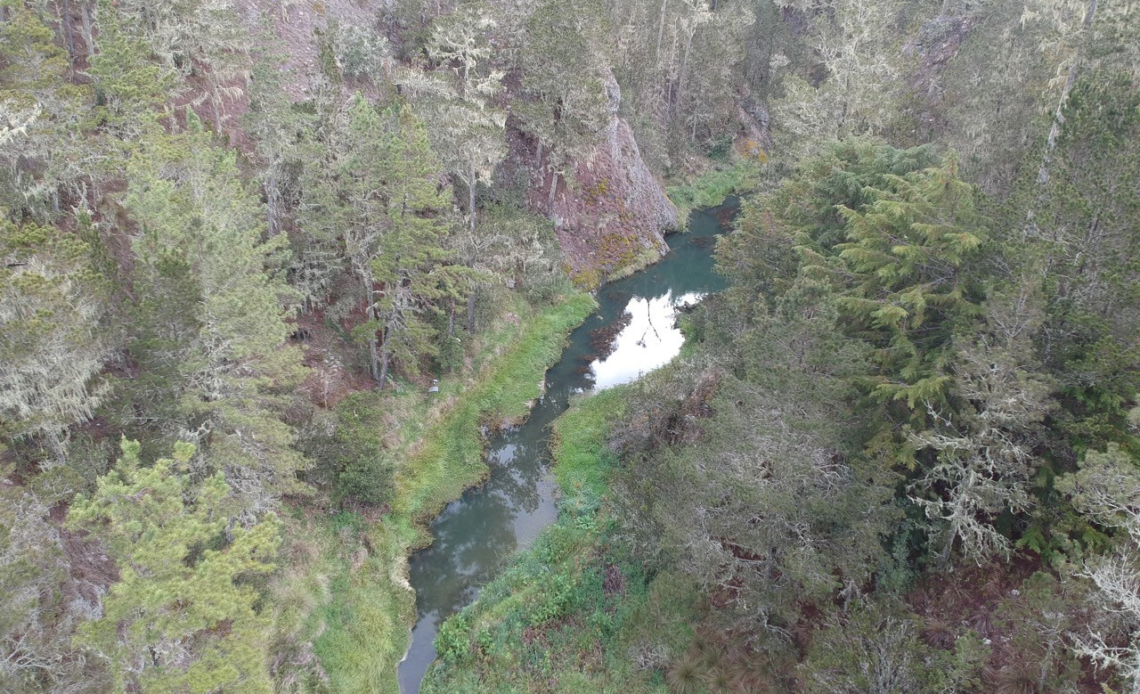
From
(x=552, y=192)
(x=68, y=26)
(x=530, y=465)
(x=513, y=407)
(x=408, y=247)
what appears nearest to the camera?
(x=408, y=247)

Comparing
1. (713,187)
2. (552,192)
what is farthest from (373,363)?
(713,187)

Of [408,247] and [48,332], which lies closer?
[48,332]

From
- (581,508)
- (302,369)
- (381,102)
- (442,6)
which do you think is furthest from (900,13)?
(302,369)

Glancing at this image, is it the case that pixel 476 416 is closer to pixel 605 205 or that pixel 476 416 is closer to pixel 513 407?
pixel 513 407

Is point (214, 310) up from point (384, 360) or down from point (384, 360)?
up

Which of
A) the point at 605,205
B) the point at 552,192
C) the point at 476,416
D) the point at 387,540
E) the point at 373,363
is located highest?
the point at 552,192

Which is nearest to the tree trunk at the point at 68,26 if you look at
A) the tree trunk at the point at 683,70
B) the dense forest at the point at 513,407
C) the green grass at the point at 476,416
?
the dense forest at the point at 513,407

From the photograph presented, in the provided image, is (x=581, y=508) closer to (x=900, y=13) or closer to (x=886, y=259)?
Result: (x=886, y=259)

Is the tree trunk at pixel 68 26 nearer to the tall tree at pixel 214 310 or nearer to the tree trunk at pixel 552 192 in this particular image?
the tall tree at pixel 214 310
